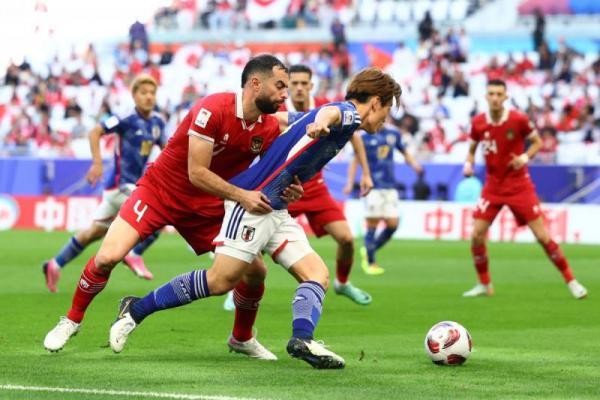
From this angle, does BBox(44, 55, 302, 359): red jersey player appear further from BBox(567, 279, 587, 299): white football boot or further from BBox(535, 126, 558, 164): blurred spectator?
BBox(535, 126, 558, 164): blurred spectator

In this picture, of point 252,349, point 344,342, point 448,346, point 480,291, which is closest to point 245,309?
point 252,349

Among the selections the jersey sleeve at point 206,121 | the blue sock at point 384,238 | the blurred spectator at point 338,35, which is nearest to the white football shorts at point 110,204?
the blue sock at point 384,238

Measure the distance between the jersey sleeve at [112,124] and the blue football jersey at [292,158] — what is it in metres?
6.02

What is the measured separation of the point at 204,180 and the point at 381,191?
10.9 meters

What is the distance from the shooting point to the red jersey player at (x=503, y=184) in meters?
14.1

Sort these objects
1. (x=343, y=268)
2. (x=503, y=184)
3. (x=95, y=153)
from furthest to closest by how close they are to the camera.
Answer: (x=503, y=184) < (x=95, y=153) < (x=343, y=268)

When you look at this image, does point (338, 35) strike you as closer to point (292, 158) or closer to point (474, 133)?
point (474, 133)

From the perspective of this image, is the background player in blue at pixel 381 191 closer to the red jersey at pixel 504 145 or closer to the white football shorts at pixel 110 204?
the red jersey at pixel 504 145

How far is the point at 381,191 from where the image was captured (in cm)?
1842

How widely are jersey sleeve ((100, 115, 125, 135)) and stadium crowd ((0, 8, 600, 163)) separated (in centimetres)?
1261

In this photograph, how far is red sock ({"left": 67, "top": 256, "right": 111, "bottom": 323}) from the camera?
8492 mm

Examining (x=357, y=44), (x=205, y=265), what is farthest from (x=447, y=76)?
(x=205, y=265)

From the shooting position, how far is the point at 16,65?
129ft

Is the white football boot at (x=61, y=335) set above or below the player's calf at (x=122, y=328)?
below
